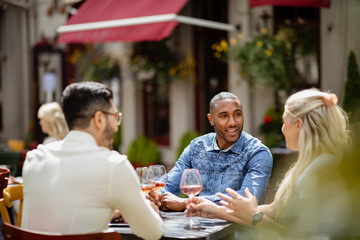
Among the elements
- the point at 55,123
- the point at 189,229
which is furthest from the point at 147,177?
the point at 55,123

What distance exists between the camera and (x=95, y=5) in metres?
9.65

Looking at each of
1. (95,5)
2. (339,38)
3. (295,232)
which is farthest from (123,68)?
(295,232)

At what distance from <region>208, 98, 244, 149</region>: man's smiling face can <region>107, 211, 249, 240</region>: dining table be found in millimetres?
800

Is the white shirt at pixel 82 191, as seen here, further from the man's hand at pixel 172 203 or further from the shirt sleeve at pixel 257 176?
the shirt sleeve at pixel 257 176

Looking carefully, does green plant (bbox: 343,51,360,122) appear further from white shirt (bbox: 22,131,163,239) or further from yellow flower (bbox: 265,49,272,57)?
white shirt (bbox: 22,131,163,239)

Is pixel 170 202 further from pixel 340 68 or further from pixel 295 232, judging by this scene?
pixel 340 68

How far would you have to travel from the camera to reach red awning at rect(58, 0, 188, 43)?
24.3 ft

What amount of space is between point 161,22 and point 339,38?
2.54m

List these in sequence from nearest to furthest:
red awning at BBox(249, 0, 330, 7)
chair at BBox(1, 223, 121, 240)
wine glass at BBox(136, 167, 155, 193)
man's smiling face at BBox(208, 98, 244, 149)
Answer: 1. chair at BBox(1, 223, 121, 240)
2. wine glass at BBox(136, 167, 155, 193)
3. man's smiling face at BBox(208, 98, 244, 149)
4. red awning at BBox(249, 0, 330, 7)

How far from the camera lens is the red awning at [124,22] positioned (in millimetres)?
7398

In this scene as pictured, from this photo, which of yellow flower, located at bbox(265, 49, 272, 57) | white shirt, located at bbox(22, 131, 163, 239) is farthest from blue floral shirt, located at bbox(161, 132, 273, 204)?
yellow flower, located at bbox(265, 49, 272, 57)

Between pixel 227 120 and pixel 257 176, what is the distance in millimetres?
515

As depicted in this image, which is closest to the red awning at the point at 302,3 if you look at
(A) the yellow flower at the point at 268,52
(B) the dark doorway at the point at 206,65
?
(A) the yellow flower at the point at 268,52

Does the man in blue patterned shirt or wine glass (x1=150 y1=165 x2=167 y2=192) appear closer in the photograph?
wine glass (x1=150 y1=165 x2=167 y2=192)
